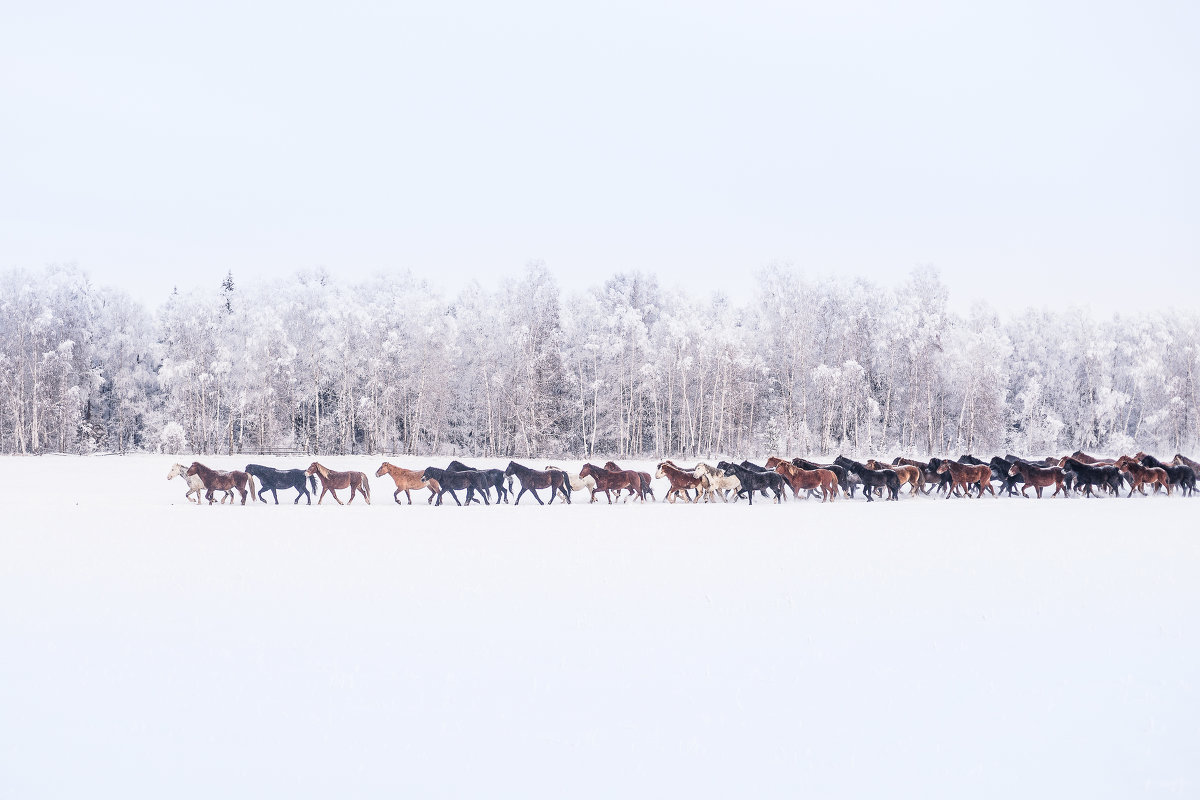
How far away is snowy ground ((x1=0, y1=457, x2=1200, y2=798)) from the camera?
4.70 m

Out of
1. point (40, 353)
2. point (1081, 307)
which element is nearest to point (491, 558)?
point (40, 353)

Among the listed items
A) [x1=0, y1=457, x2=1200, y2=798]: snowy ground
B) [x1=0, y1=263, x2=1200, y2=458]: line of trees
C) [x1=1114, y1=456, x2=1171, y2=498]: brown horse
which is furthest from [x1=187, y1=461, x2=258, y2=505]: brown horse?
[x1=0, y1=263, x2=1200, y2=458]: line of trees

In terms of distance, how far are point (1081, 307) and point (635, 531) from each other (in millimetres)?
57607

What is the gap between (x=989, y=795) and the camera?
4.44m

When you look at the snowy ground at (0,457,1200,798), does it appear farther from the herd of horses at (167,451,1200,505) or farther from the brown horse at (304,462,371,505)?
the herd of horses at (167,451,1200,505)

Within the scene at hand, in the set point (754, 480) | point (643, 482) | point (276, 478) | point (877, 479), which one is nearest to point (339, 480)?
point (276, 478)

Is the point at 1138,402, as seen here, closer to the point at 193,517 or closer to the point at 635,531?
the point at 635,531

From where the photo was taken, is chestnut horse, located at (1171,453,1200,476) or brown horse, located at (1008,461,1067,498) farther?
chestnut horse, located at (1171,453,1200,476)

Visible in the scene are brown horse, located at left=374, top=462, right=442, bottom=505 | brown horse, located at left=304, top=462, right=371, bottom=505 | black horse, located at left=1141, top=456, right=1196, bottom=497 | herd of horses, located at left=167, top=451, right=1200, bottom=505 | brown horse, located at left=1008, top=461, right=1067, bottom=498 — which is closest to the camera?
brown horse, located at left=304, top=462, right=371, bottom=505

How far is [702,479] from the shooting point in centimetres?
2148

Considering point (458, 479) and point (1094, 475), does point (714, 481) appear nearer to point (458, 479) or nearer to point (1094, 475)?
point (458, 479)

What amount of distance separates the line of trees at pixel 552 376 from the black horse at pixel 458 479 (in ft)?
81.2

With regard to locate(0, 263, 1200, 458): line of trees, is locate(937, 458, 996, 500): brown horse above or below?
below

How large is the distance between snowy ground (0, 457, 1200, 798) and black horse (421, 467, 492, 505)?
7.90 meters
